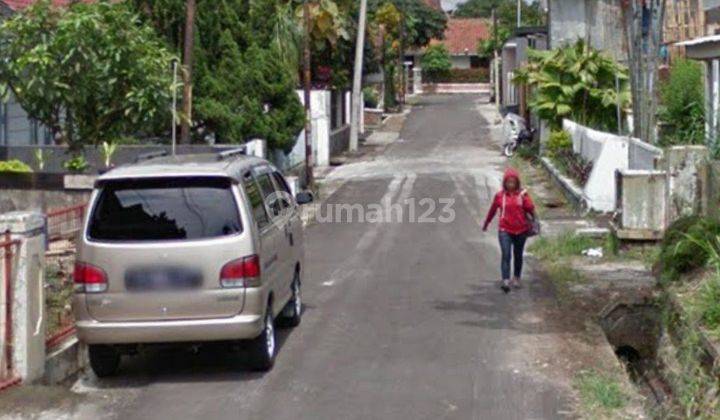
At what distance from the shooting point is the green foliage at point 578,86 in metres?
35.8

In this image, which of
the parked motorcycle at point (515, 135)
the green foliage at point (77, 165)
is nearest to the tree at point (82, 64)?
the green foliage at point (77, 165)

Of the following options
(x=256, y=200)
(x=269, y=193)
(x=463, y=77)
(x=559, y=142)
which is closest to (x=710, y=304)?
(x=256, y=200)

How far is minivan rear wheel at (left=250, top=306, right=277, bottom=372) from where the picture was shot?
1127 cm

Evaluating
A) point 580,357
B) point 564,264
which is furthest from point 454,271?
point 580,357

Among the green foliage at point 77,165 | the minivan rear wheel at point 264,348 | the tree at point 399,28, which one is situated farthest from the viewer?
the tree at point 399,28

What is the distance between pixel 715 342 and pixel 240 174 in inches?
165

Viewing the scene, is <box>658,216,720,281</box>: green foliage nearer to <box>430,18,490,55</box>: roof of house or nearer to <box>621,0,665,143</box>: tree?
<box>621,0,665,143</box>: tree

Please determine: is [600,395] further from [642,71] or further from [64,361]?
[642,71]

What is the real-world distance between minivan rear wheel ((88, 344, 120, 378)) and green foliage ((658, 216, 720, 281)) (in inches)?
A: 238

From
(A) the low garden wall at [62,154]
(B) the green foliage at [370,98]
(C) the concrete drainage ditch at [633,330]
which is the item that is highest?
(B) the green foliage at [370,98]

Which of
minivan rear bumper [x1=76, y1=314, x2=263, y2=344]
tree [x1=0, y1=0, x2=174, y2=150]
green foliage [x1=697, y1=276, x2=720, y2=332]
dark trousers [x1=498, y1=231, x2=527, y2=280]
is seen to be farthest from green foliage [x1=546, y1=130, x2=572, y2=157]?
minivan rear bumper [x1=76, y1=314, x2=263, y2=344]

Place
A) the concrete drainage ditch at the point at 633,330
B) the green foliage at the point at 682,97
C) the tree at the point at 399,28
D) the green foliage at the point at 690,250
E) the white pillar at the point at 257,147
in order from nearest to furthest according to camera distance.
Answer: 1. the green foliage at the point at 690,250
2. the concrete drainage ditch at the point at 633,330
3. the white pillar at the point at 257,147
4. the green foliage at the point at 682,97
5. the tree at the point at 399,28

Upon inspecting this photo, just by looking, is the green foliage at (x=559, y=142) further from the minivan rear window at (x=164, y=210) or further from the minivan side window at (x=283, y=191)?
the minivan rear window at (x=164, y=210)

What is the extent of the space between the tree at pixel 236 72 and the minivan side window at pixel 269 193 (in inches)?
501
